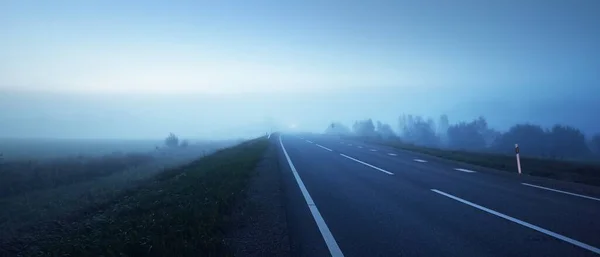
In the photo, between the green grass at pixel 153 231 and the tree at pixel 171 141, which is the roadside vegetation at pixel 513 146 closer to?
the green grass at pixel 153 231

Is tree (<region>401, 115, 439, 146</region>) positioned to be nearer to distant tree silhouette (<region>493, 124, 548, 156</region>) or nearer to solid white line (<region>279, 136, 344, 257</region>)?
distant tree silhouette (<region>493, 124, 548, 156</region>)

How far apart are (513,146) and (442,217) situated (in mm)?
94134

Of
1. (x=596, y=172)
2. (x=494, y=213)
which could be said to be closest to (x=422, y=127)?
(x=596, y=172)

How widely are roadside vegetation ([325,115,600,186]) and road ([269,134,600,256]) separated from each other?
4.50 metres

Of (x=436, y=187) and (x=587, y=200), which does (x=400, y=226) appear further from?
(x=587, y=200)

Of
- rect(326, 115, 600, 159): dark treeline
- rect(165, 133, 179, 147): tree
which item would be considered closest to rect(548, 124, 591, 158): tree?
rect(326, 115, 600, 159): dark treeline

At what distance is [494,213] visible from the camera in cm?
709

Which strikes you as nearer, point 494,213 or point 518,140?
point 494,213

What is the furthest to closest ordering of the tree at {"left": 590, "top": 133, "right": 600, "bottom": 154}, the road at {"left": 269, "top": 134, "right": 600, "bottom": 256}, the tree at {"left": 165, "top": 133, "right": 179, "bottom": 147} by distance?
1. the tree at {"left": 590, "top": 133, "right": 600, "bottom": 154}
2. the tree at {"left": 165, "top": 133, "right": 179, "bottom": 147}
3. the road at {"left": 269, "top": 134, "right": 600, "bottom": 256}

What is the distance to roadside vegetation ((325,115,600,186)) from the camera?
15.3 m

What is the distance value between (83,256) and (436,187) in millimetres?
9423

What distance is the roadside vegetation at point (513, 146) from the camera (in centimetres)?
1533

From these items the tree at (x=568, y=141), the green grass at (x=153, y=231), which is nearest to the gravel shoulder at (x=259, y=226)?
the green grass at (x=153, y=231)

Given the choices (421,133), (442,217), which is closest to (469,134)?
(421,133)
